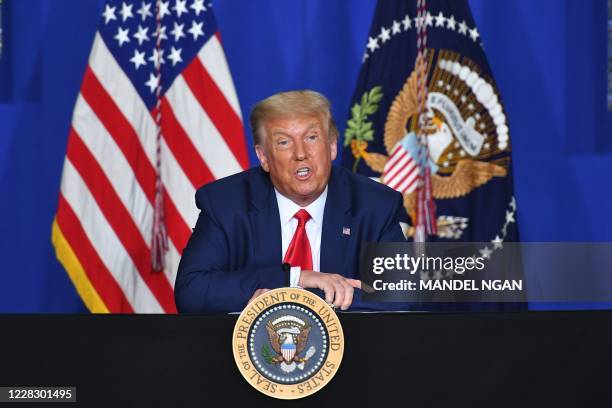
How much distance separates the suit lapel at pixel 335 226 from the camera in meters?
2.43

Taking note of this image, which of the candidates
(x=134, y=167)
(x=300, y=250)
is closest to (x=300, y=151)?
(x=300, y=250)

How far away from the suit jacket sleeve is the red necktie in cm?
16

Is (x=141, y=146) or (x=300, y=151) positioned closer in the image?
(x=300, y=151)

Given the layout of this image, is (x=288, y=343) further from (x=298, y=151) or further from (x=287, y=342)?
(x=298, y=151)

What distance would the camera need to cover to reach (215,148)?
4402 mm

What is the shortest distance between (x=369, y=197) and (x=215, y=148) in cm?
193

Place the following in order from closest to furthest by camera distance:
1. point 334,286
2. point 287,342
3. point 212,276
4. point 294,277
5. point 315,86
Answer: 1. point 287,342
2. point 334,286
3. point 294,277
4. point 212,276
5. point 315,86

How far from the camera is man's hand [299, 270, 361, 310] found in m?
1.91

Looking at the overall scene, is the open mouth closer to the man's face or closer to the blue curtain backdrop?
the man's face

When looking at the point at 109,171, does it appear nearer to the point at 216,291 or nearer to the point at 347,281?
the point at 216,291

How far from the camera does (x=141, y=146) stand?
14.4 feet

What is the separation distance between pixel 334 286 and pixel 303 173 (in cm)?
57

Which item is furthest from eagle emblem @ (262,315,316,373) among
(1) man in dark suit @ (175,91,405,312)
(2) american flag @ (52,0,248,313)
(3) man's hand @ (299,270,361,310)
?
(2) american flag @ (52,0,248,313)

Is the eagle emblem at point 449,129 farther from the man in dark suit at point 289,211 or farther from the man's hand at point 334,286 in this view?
the man's hand at point 334,286
